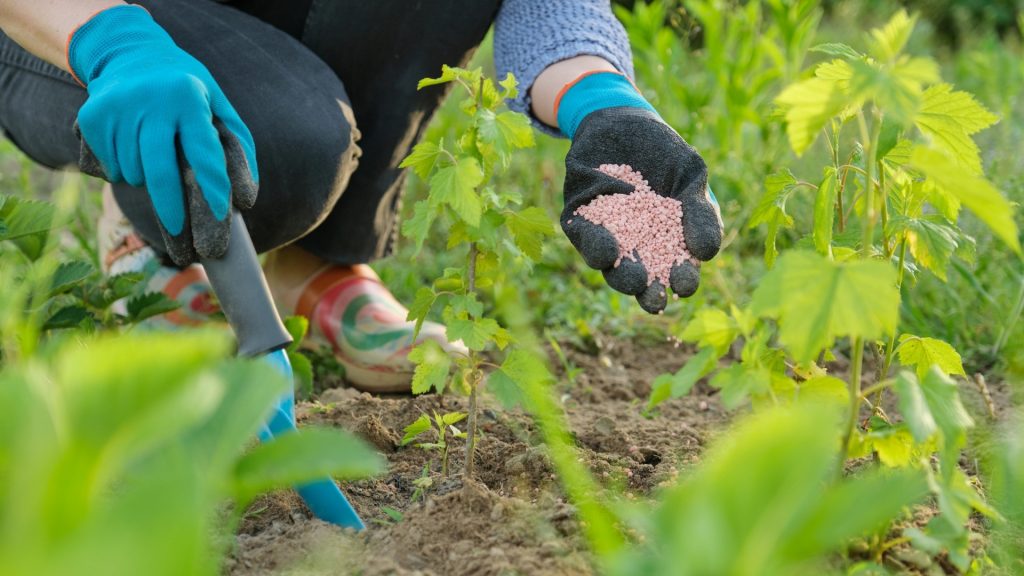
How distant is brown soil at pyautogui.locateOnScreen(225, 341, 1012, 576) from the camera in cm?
103

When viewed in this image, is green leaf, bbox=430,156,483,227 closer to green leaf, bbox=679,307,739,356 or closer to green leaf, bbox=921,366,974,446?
green leaf, bbox=679,307,739,356

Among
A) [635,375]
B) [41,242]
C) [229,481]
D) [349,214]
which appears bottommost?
[635,375]


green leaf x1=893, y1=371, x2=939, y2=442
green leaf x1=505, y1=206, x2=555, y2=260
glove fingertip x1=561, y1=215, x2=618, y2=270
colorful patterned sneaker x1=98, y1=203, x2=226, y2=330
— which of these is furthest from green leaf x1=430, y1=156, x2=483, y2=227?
colorful patterned sneaker x1=98, y1=203, x2=226, y2=330

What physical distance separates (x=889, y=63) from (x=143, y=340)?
65 centimetres

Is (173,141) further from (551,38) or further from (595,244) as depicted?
(551,38)

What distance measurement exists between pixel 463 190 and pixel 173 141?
44 centimetres

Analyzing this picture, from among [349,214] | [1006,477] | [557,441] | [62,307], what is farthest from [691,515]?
[349,214]

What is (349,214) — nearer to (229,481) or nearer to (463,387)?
(463,387)

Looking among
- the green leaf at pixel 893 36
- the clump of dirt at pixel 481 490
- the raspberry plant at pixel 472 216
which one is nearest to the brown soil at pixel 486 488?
the clump of dirt at pixel 481 490

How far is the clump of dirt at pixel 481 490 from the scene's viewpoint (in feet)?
3.38

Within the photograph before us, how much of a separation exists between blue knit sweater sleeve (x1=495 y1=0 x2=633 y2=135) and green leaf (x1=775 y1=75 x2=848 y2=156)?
0.89m

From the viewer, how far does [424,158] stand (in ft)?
3.86

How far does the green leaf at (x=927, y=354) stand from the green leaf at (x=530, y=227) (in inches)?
16.8

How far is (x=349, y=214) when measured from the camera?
206cm
